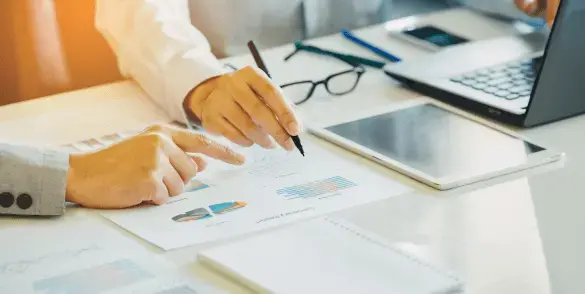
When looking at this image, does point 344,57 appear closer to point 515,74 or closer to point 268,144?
point 515,74

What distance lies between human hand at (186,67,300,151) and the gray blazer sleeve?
0.23 m

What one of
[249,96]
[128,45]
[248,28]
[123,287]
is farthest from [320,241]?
[248,28]

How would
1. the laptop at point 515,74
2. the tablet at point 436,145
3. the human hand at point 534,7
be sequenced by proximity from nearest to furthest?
1. the tablet at point 436,145
2. the laptop at point 515,74
3. the human hand at point 534,7

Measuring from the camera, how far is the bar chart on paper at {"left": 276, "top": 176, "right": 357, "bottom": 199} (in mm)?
1134

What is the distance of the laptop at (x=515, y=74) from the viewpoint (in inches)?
50.9

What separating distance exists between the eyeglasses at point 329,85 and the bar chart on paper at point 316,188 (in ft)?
1.04

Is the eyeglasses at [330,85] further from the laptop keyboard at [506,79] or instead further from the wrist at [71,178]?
the wrist at [71,178]

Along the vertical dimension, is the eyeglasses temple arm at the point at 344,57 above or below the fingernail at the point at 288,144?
above

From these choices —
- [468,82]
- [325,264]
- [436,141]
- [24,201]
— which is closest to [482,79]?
[468,82]

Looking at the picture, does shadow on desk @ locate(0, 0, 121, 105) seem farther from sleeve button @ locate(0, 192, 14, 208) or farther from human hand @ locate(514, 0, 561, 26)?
human hand @ locate(514, 0, 561, 26)

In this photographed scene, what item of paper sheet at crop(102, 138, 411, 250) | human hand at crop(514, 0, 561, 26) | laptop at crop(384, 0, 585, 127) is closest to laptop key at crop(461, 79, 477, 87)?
laptop at crop(384, 0, 585, 127)

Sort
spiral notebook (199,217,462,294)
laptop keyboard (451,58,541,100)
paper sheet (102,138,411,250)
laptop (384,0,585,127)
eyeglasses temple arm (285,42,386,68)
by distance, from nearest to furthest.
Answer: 1. spiral notebook (199,217,462,294)
2. paper sheet (102,138,411,250)
3. laptop (384,0,585,127)
4. laptop keyboard (451,58,541,100)
5. eyeglasses temple arm (285,42,386,68)

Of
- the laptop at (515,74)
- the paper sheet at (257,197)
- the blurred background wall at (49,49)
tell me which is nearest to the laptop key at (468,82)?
the laptop at (515,74)

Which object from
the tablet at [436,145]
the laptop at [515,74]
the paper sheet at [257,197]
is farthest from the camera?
the laptop at [515,74]
